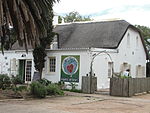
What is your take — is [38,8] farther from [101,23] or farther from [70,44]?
[101,23]

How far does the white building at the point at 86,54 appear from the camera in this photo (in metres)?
22.8

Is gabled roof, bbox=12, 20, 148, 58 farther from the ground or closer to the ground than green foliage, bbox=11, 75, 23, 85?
farther from the ground

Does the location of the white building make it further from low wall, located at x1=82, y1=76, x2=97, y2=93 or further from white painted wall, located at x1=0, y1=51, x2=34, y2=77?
low wall, located at x1=82, y1=76, x2=97, y2=93

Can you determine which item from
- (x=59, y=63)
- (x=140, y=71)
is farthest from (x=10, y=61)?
(x=140, y=71)

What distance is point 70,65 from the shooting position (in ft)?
75.3

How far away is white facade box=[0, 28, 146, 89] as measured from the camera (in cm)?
2256

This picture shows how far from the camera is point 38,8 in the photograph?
39.7ft

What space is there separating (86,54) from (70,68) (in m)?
1.74

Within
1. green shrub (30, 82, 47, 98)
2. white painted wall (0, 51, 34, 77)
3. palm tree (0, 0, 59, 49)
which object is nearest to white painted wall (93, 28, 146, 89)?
white painted wall (0, 51, 34, 77)

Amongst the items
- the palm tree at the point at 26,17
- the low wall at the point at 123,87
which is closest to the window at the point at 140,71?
the low wall at the point at 123,87

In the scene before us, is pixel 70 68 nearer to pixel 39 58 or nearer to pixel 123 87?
pixel 39 58

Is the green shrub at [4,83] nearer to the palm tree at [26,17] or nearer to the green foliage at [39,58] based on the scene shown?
the green foliage at [39,58]

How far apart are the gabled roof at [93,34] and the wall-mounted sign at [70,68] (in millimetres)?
2822

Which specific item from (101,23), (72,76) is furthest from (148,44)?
(72,76)
